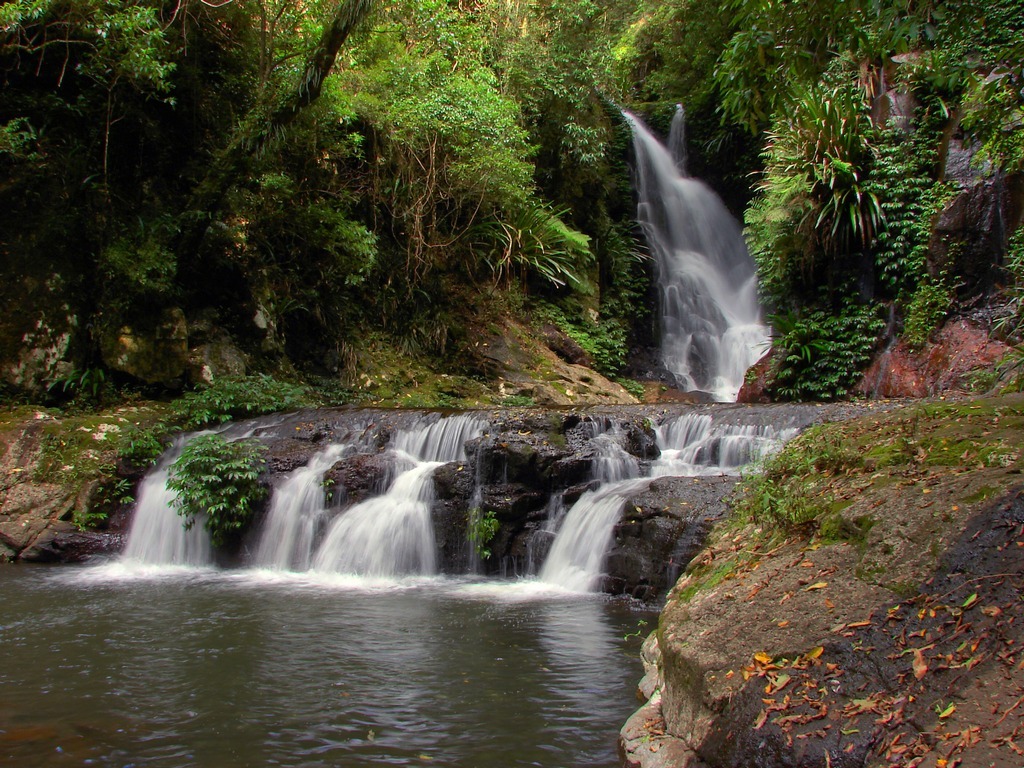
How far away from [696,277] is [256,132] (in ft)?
37.7

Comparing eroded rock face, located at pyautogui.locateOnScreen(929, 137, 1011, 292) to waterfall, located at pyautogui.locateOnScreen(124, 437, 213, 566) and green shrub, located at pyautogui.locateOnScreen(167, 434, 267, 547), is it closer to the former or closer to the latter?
green shrub, located at pyautogui.locateOnScreen(167, 434, 267, 547)

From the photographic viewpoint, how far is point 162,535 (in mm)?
9109

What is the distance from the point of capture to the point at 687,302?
60.3ft

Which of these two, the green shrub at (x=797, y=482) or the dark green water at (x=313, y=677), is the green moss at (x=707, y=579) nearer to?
the green shrub at (x=797, y=482)

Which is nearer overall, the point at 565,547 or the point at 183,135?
the point at 565,547

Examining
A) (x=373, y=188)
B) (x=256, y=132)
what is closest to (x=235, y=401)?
(x=256, y=132)

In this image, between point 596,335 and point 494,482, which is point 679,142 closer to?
point 596,335

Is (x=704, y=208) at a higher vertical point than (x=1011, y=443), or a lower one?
higher

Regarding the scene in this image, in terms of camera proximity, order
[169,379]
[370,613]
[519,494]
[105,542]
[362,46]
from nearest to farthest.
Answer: [370,613], [519,494], [105,542], [169,379], [362,46]

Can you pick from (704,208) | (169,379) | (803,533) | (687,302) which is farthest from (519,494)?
(704,208)

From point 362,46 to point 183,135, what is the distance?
339 centimetres

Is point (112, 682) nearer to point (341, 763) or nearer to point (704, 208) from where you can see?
point (341, 763)

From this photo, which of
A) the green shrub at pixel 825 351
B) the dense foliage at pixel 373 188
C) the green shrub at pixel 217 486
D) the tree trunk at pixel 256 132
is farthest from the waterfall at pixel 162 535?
the green shrub at pixel 825 351

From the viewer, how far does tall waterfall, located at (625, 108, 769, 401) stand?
55.9ft
